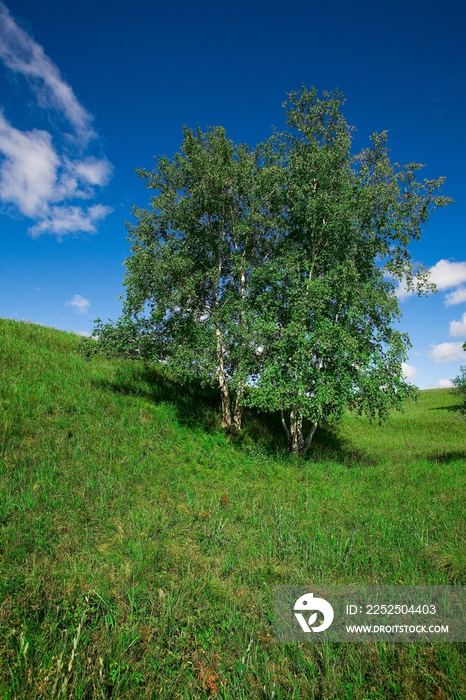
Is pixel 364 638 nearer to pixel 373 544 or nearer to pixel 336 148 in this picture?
pixel 373 544

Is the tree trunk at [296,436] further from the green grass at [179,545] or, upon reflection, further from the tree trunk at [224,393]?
the tree trunk at [224,393]

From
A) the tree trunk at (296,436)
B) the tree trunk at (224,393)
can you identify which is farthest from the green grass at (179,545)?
the tree trunk at (224,393)

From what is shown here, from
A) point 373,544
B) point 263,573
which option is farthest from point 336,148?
point 263,573

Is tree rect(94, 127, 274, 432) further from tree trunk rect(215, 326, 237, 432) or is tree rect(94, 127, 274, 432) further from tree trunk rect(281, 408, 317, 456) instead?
tree trunk rect(281, 408, 317, 456)

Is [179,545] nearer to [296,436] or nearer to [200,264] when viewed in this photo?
[296,436]

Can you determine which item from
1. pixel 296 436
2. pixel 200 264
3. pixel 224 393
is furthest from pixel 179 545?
pixel 200 264

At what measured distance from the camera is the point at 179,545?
7.09 meters

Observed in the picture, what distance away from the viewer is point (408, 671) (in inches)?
161

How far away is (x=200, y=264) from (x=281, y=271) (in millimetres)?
4514

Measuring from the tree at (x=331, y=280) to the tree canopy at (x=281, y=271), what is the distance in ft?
0.20

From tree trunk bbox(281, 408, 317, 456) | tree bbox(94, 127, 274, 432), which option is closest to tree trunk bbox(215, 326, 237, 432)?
tree bbox(94, 127, 274, 432)

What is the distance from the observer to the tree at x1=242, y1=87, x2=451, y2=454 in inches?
521

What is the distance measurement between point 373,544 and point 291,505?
272 cm

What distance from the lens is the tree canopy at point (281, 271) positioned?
1355 centimetres
